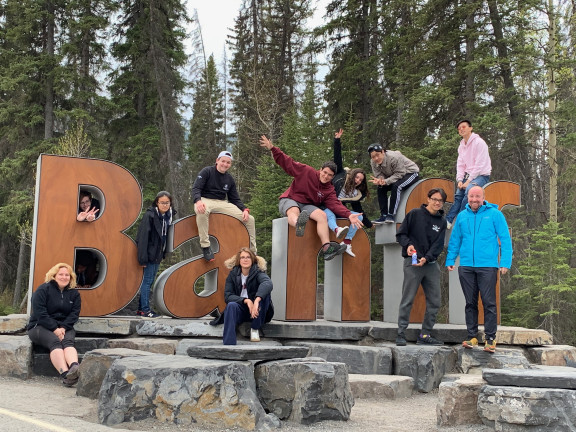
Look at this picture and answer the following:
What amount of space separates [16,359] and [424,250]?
5010 mm

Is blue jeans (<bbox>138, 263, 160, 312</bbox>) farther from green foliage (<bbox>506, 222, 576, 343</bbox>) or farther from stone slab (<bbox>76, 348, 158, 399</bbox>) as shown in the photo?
green foliage (<bbox>506, 222, 576, 343</bbox>)

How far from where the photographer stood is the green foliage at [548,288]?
14719 mm

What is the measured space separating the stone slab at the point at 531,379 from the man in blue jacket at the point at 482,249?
6.14ft

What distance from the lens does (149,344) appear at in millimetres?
7426

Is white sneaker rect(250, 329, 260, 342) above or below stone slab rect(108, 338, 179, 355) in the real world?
above

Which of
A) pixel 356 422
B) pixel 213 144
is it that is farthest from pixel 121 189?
pixel 213 144

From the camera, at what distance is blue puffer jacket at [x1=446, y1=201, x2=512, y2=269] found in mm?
6801

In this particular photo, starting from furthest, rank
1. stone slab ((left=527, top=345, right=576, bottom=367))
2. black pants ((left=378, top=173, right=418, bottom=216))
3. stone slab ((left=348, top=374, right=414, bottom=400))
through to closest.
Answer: black pants ((left=378, top=173, right=418, bottom=216)), stone slab ((left=527, top=345, right=576, bottom=367)), stone slab ((left=348, top=374, right=414, bottom=400))

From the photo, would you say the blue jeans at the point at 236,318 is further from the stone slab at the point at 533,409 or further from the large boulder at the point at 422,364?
the stone slab at the point at 533,409

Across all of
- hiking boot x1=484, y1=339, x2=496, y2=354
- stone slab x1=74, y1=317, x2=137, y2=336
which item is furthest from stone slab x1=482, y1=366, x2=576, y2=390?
stone slab x1=74, y1=317, x2=137, y2=336

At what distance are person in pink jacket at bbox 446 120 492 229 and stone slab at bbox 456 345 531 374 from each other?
2053mm

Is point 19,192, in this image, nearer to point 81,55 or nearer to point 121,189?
point 81,55

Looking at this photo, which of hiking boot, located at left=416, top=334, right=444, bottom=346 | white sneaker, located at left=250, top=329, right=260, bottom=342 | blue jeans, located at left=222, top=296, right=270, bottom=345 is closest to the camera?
blue jeans, located at left=222, top=296, right=270, bottom=345

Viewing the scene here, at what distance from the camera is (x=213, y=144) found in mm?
30891
